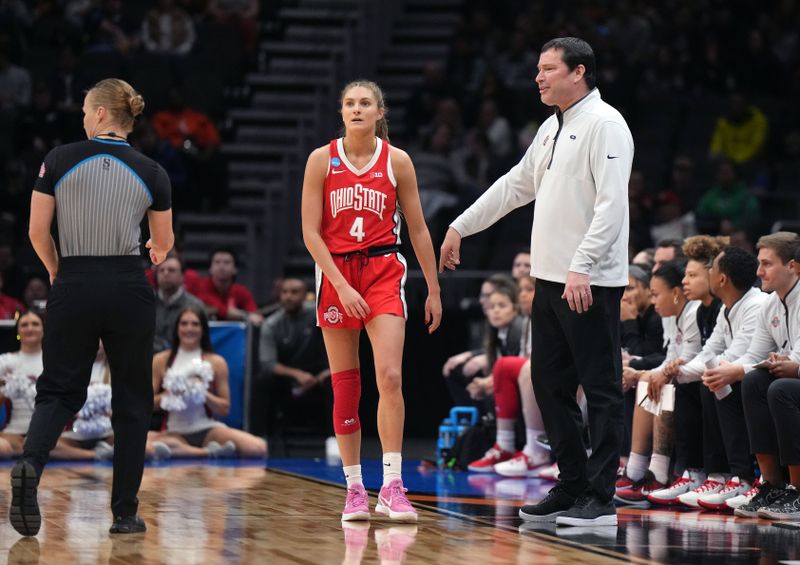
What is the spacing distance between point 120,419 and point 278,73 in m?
10.5

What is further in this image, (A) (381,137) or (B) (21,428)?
(B) (21,428)

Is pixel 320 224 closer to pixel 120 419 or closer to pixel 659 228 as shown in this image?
pixel 120 419

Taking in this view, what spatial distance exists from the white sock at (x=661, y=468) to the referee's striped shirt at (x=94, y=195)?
9.75ft

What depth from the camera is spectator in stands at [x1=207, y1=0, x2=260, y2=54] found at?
15.8 metres

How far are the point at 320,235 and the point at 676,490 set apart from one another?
2.24m

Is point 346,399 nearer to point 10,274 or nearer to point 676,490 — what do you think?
point 676,490

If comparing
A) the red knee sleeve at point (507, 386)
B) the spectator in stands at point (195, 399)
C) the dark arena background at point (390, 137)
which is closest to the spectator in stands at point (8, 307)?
the dark arena background at point (390, 137)

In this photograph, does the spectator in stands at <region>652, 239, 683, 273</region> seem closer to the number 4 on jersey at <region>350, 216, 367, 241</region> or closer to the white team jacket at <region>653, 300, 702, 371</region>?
the white team jacket at <region>653, 300, 702, 371</region>

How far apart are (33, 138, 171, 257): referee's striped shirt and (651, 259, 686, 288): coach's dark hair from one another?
289 centimetres

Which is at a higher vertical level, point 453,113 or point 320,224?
point 453,113

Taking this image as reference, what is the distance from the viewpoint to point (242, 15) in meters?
16.1

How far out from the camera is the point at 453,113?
14.5 m

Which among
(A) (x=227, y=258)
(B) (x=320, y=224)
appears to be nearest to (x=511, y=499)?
(B) (x=320, y=224)

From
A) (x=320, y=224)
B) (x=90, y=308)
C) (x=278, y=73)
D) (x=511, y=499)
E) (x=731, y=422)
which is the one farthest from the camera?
(x=278, y=73)
